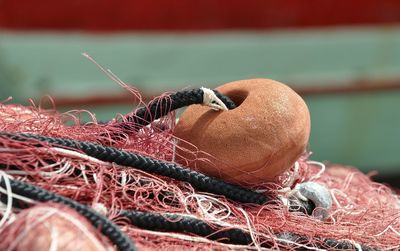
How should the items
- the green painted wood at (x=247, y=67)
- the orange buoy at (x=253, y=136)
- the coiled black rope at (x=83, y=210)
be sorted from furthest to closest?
the green painted wood at (x=247, y=67), the orange buoy at (x=253, y=136), the coiled black rope at (x=83, y=210)

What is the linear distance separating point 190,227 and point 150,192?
3.4 inches

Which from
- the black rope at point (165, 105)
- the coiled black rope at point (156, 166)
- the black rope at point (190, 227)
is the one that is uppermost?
the black rope at point (165, 105)

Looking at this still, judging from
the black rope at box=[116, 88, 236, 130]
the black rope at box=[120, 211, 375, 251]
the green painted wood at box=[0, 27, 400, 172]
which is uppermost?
the black rope at box=[116, 88, 236, 130]

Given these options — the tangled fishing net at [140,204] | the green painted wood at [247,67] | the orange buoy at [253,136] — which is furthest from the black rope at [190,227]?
the green painted wood at [247,67]

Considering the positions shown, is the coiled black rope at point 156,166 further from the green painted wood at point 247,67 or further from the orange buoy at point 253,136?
the green painted wood at point 247,67

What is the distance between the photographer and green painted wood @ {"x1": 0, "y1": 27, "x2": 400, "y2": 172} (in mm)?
3201

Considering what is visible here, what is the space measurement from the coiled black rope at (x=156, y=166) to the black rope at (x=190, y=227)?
87 mm

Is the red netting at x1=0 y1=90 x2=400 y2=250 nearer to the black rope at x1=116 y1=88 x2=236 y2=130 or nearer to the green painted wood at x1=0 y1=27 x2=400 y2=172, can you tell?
the black rope at x1=116 y1=88 x2=236 y2=130

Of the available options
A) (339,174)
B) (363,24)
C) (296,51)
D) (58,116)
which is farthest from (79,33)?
(58,116)

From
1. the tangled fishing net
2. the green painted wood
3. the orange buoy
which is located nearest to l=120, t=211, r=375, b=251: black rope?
the tangled fishing net

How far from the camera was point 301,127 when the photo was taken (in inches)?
41.9

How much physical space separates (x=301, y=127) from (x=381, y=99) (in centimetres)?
263

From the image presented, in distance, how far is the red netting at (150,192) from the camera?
91 centimetres

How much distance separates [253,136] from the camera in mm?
1034
